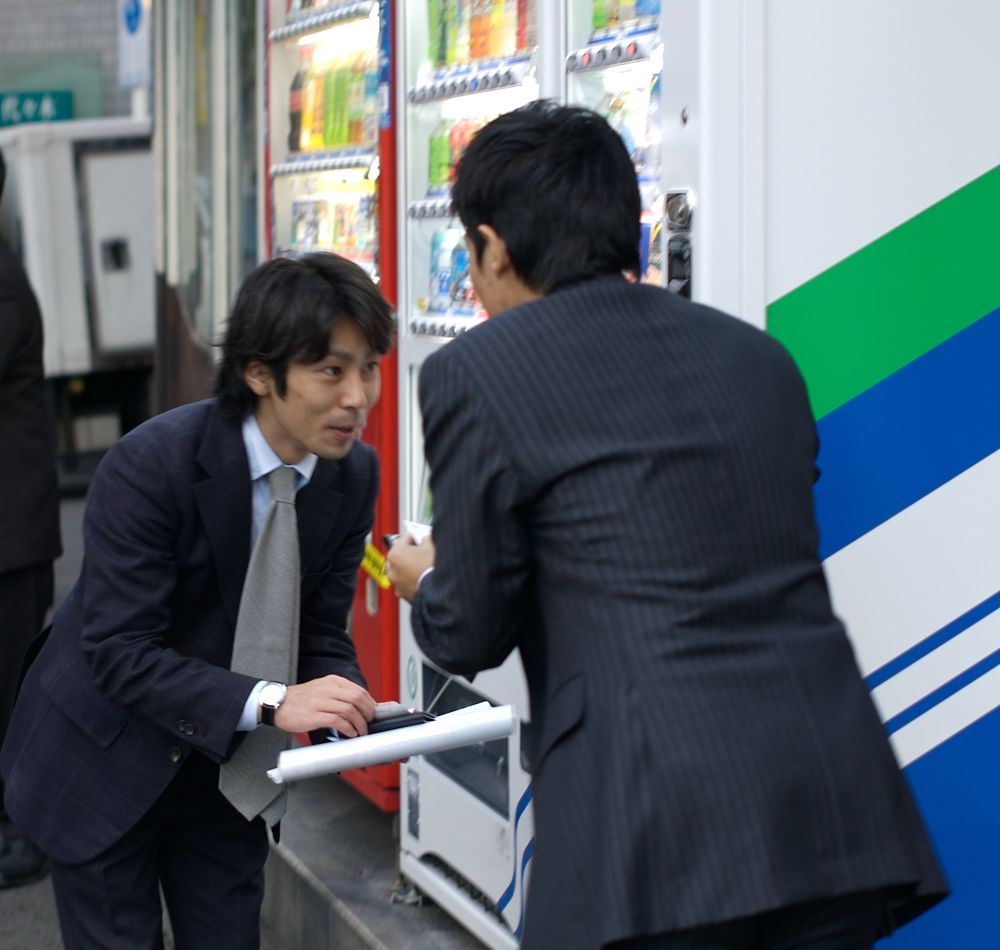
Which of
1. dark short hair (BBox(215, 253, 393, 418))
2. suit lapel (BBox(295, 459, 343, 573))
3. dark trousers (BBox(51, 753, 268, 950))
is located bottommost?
dark trousers (BBox(51, 753, 268, 950))

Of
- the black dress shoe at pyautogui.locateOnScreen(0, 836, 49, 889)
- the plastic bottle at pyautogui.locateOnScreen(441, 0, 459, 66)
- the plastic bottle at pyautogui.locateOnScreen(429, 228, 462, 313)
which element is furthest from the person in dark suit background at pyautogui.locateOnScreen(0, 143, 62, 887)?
the plastic bottle at pyautogui.locateOnScreen(441, 0, 459, 66)

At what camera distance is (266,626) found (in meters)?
2.40

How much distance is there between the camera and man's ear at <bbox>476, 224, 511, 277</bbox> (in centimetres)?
179

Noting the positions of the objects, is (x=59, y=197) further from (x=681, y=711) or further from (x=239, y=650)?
(x=681, y=711)

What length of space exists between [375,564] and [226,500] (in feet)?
6.15

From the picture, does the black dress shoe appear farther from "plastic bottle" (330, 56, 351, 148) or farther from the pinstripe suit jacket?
the pinstripe suit jacket

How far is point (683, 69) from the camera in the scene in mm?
2604

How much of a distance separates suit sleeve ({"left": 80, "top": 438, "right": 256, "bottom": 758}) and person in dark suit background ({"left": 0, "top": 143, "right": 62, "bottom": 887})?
2.14 metres

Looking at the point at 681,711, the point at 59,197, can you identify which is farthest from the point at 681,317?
the point at 59,197

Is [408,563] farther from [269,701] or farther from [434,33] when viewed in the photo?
[434,33]

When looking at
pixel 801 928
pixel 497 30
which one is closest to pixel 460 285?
pixel 497 30

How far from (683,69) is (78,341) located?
27.8ft

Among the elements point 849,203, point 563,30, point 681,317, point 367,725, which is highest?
point 563,30

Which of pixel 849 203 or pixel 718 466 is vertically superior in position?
pixel 849 203
